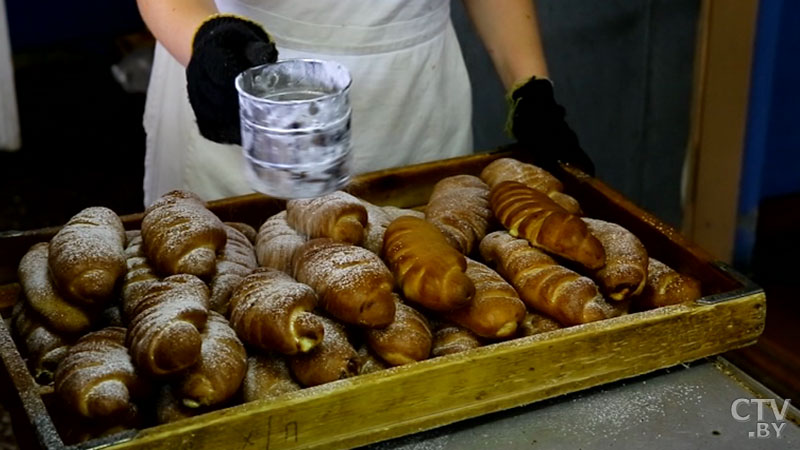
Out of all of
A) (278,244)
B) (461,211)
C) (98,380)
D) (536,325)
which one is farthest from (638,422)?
(98,380)

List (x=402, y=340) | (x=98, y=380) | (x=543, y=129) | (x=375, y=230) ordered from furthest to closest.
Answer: (x=543, y=129) < (x=375, y=230) < (x=402, y=340) < (x=98, y=380)

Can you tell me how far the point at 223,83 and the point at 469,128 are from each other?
89cm

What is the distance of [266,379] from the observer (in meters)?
1.25

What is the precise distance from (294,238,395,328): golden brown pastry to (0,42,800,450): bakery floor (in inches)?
74.1

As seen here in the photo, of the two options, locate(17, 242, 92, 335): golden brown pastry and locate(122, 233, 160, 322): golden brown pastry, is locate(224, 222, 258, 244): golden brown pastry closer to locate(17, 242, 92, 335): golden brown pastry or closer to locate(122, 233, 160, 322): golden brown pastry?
locate(122, 233, 160, 322): golden brown pastry

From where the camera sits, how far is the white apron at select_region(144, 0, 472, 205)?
76.0 inches

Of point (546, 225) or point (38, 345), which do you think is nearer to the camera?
point (38, 345)

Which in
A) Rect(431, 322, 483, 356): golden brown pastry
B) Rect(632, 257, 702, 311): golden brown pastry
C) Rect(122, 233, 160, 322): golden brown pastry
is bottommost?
→ Rect(632, 257, 702, 311): golden brown pastry

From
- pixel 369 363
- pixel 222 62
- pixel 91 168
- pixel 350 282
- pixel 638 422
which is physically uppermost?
pixel 222 62

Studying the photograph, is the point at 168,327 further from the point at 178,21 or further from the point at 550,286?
the point at 178,21

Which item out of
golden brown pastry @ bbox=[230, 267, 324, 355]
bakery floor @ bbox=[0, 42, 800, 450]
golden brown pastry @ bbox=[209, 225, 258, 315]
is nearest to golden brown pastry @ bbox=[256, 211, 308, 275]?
golden brown pastry @ bbox=[209, 225, 258, 315]

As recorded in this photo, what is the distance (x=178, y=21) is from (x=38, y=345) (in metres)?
0.58

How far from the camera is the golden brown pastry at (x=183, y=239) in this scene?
1.38 metres

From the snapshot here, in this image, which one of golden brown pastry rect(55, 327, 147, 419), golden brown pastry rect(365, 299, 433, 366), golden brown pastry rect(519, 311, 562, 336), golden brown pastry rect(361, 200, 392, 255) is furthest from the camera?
golden brown pastry rect(361, 200, 392, 255)
